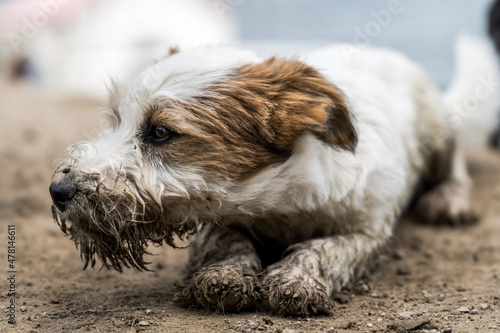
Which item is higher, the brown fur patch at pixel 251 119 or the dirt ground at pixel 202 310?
the brown fur patch at pixel 251 119

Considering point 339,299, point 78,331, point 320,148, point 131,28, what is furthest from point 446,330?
point 131,28

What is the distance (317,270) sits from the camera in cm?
324

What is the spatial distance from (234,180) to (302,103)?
559mm

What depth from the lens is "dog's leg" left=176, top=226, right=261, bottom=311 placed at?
2.95m

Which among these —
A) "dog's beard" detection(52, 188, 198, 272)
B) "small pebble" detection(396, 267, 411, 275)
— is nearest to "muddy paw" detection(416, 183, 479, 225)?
"small pebble" detection(396, 267, 411, 275)

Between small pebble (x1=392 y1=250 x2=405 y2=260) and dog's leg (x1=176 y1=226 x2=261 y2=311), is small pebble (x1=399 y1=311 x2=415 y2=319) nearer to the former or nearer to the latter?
dog's leg (x1=176 y1=226 x2=261 y2=311)

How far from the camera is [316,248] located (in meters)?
3.38

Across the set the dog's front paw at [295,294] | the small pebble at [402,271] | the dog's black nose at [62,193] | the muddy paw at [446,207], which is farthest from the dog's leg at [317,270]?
the muddy paw at [446,207]

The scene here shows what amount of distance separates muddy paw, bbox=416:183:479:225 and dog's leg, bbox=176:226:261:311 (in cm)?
257

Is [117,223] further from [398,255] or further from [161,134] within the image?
[398,255]

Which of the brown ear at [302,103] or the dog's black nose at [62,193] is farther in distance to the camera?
the brown ear at [302,103]

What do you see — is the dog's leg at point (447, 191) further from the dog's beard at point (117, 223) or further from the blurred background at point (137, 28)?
the blurred background at point (137, 28)

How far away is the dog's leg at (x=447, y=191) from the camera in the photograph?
5.36 m

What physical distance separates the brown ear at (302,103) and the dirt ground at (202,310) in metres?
0.96
